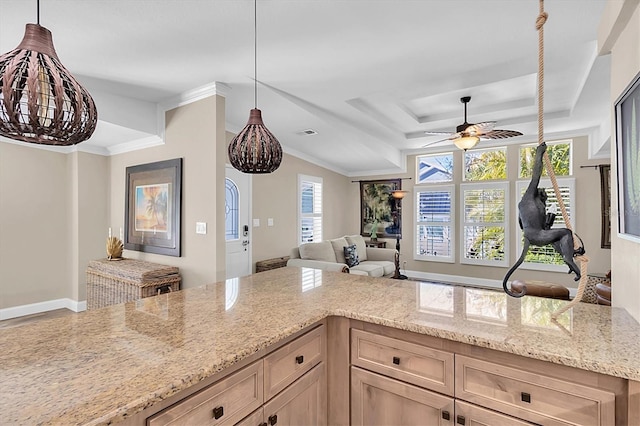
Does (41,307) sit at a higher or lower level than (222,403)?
lower

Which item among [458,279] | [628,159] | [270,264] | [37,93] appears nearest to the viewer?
[37,93]

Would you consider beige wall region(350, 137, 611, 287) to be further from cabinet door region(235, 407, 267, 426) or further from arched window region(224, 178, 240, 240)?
cabinet door region(235, 407, 267, 426)

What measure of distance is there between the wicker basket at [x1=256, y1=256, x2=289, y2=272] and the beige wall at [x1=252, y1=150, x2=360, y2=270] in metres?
0.11

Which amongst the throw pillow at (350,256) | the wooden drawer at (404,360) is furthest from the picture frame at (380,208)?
the wooden drawer at (404,360)

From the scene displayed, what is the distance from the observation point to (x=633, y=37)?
52.8 inches

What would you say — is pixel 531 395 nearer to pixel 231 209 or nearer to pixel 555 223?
pixel 231 209

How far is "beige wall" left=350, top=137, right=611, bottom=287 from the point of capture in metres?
5.17

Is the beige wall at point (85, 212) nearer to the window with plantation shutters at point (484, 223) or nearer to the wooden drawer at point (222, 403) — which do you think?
the wooden drawer at point (222, 403)

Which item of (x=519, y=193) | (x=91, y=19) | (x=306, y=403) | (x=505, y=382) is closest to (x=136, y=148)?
(x=91, y=19)

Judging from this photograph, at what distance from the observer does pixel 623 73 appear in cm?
147

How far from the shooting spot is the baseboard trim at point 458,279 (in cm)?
589

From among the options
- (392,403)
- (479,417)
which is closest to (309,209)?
(392,403)

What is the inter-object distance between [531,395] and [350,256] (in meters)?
4.59

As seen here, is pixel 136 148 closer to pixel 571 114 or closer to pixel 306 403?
pixel 306 403
